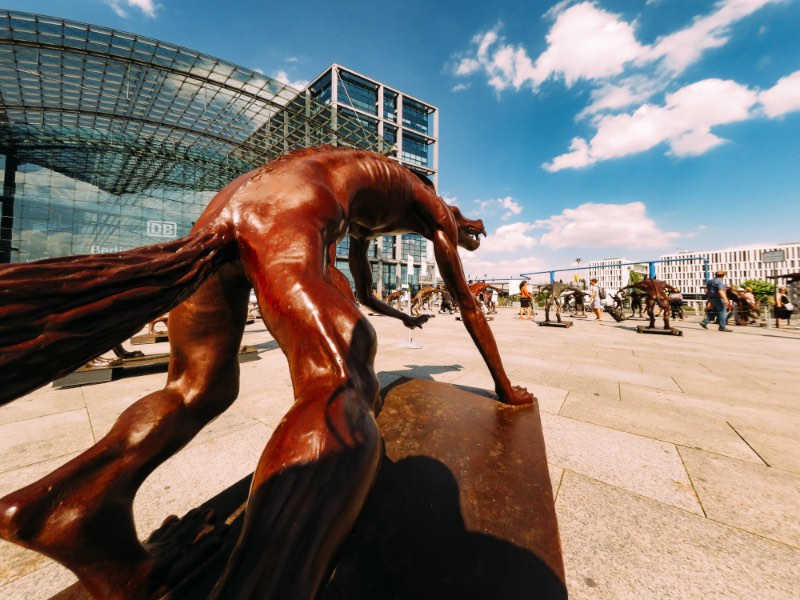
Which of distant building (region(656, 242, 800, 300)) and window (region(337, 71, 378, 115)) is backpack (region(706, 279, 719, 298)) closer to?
window (region(337, 71, 378, 115))

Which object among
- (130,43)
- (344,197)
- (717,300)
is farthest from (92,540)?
(130,43)

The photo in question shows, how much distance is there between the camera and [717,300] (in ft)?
37.2

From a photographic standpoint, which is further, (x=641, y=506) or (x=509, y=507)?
(x=641, y=506)

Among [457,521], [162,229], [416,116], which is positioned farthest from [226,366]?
[416,116]

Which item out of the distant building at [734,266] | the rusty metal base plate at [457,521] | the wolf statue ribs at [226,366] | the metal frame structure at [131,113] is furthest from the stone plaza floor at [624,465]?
the distant building at [734,266]

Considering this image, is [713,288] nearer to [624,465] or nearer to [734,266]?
[624,465]

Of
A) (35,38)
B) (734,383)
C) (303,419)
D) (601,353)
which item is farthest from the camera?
(35,38)

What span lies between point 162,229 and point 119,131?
799 cm

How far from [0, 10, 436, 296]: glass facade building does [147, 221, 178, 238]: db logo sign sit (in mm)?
80

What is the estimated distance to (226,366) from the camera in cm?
134

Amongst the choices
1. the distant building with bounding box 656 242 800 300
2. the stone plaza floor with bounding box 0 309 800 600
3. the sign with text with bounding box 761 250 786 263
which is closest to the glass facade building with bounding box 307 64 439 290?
the sign with text with bounding box 761 250 786 263

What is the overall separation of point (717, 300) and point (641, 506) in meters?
14.1

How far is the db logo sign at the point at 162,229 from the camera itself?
92.7 ft

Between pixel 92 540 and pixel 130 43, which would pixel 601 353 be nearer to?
pixel 92 540
